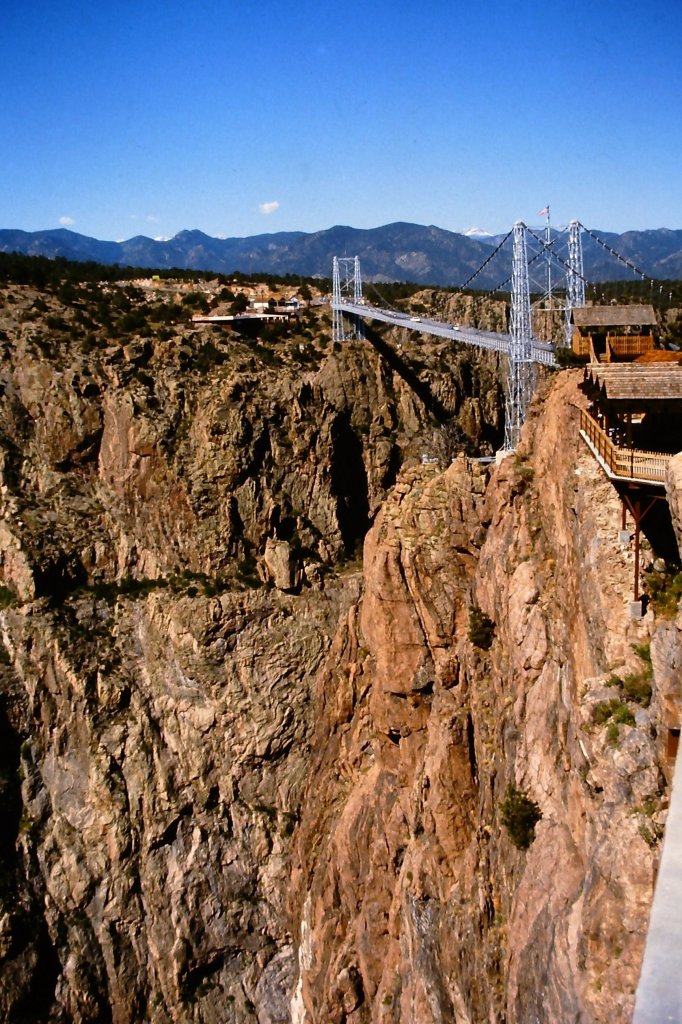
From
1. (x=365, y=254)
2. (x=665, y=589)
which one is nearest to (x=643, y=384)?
(x=665, y=589)

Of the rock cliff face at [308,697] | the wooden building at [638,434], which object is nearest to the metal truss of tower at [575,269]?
the rock cliff face at [308,697]

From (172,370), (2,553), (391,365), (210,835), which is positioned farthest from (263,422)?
(210,835)

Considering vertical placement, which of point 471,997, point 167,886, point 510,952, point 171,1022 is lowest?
point 171,1022

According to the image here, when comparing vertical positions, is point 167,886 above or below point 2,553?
below

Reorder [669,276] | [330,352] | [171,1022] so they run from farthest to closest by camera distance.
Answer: [669,276], [330,352], [171,1022]

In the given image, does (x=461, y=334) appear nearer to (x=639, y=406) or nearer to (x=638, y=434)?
(x=638, y=434)

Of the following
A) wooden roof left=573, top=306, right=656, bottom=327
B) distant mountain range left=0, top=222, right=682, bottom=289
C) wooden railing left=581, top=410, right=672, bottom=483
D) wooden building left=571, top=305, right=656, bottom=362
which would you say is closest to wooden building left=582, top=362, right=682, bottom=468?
wooden railing left=581, top=410, right=672, bottom=483

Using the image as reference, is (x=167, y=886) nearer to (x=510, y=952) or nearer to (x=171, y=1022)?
(x=171, y=1022)
